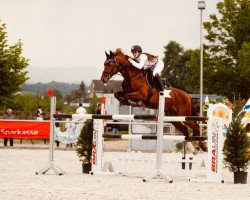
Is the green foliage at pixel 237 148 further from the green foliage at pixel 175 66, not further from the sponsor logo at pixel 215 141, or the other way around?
the green foliage at pixel 175 66

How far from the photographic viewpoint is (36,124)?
27.3 m

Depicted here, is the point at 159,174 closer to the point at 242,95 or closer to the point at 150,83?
the point at 150,83

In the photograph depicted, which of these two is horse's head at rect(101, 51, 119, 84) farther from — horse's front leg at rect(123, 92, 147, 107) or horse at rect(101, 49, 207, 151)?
horse's front leg at rect(123, 92, 147, 107)

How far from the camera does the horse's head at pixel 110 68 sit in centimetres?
1320

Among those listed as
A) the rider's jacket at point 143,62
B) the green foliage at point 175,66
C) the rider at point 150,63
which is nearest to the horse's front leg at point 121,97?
the rider's jacket at point 143,62

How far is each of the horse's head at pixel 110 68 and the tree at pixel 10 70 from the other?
25.2m

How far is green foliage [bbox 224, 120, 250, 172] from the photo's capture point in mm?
12328

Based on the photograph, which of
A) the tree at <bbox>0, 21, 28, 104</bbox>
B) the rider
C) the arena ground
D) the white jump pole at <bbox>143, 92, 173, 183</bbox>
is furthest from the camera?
the tree at <bbox>0, 21, 28, 104</bbox>

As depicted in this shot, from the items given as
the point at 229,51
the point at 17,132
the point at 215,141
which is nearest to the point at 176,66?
the point at 229,51

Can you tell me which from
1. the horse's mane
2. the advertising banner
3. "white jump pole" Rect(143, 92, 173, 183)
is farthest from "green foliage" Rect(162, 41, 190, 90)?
"white jump pole" Rect(143, 92, 173, 183)

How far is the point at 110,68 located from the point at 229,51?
35.9 metres

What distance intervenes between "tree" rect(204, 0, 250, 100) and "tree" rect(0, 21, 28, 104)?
48.5 feet

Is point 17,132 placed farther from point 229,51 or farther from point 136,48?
point 229,51

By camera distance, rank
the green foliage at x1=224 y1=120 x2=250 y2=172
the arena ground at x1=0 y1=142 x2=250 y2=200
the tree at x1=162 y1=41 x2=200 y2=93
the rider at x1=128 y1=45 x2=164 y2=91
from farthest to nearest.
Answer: the tree at x1=162 y1=41 x2=200 y2=93 → the rider at x1=128 y1=45 x2=164 y2=91 → the green foliage at x1=224 y1=120 x2=250 y2=172 → the arena ground at x1=0 y1=142 x2=250 y2=200
